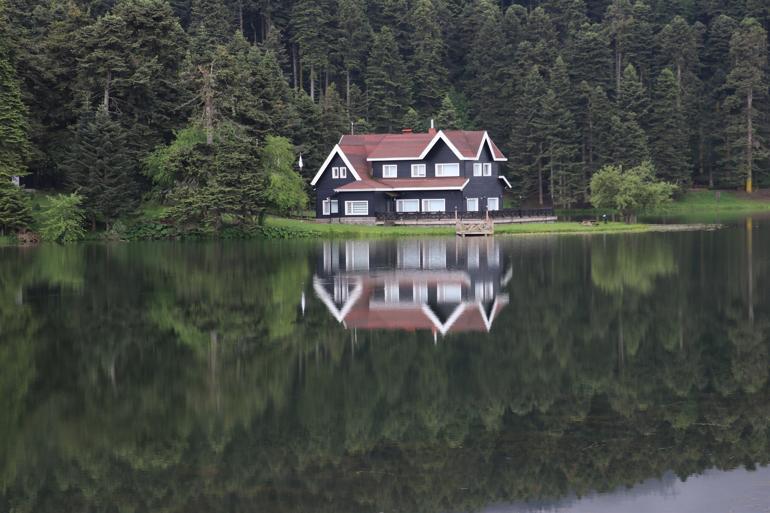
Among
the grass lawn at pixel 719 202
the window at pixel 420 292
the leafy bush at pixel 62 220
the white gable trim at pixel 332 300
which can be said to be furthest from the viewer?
the grass lawn at pixel 719 202

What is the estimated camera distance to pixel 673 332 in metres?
21.9

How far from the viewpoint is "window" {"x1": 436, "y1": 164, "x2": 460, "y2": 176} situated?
7275cm

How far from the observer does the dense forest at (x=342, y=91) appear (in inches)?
2429

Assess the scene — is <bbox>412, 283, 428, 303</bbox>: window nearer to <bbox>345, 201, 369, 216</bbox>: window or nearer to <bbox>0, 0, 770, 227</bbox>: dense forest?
<bbox>0, 0, 770, 227</bbox>: dense forest

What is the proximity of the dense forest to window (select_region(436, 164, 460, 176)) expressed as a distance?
10.3 m

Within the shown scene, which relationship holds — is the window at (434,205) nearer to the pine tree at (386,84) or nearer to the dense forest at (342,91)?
the dense forest at (342,91)

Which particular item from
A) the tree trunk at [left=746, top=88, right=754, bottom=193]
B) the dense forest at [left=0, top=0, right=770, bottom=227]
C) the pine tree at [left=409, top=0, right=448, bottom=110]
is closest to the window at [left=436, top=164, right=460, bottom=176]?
the dense forest at [left=0, top=0, right=770, bottom=227]

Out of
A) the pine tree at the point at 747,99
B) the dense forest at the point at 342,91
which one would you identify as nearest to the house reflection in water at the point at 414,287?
the dense forest at the point at 342,91

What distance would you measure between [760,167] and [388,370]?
279ft

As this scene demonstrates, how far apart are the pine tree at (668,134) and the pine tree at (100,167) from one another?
162ft

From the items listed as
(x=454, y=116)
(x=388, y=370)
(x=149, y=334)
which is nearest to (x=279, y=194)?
(x=454, y=116)

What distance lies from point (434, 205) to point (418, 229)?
310 inches

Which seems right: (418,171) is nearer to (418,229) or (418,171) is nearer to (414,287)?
(418,229)

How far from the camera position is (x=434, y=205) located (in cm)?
7256
